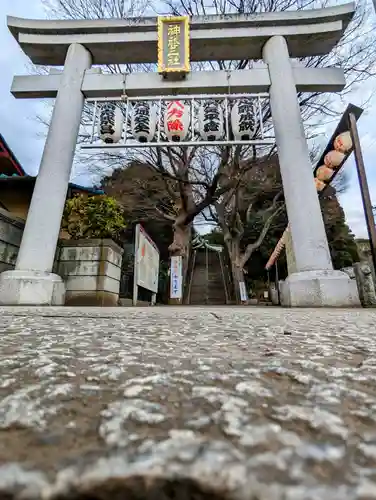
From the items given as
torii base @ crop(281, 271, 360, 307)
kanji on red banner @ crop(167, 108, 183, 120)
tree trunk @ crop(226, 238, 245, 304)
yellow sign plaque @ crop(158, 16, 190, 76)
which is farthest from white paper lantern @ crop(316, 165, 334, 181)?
tree trunk @ crop(226, 238, 245, 304)

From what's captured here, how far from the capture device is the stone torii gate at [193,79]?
3.82 m

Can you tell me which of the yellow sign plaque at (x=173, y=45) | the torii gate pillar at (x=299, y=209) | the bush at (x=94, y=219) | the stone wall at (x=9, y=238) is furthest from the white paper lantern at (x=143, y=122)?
the stone wall at (x=9, y=238)

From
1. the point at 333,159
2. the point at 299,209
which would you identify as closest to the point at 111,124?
the point at 299,209

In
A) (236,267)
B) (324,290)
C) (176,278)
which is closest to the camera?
(324,290)

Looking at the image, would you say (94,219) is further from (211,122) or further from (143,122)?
(211,122)

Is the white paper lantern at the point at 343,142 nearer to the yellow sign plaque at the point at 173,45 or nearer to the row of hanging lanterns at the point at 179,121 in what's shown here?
the row of hanging lanterns at the point at 179,121

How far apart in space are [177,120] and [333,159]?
96.9 inches

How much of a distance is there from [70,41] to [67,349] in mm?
5614

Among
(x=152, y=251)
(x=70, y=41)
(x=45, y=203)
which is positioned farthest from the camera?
(x=152, y=251)

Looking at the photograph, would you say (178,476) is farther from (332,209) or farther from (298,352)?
(332,209)

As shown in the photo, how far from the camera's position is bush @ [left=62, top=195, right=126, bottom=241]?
14.9ft

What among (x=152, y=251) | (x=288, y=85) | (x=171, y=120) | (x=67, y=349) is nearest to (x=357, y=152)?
(x=288, y=85)

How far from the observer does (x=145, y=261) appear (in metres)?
→ 5.56

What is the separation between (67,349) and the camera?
661 mm
